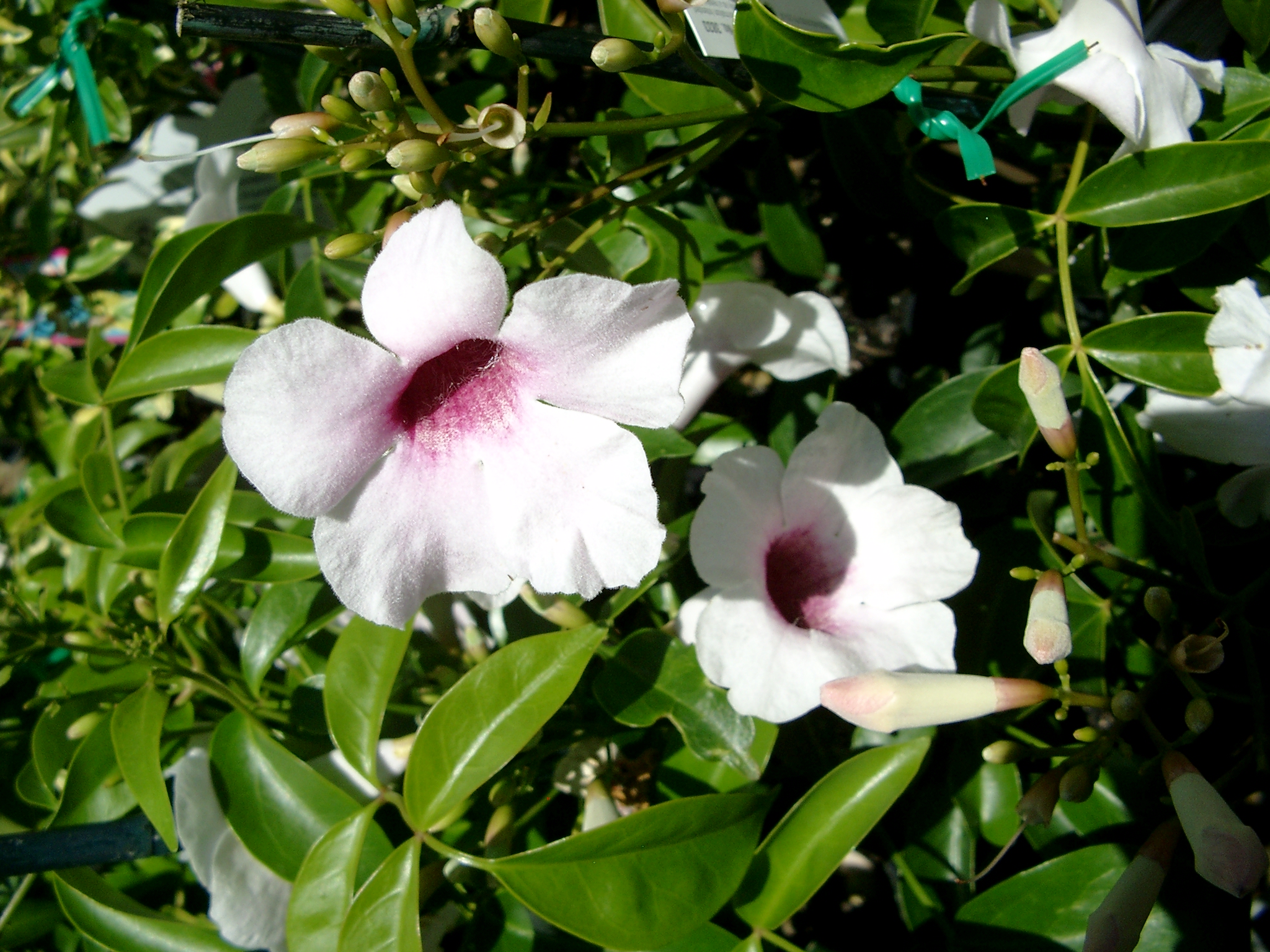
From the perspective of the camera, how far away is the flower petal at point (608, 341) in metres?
0.72

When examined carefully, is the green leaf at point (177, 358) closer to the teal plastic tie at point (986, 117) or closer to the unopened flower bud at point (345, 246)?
the unopened flower bud at point (345, 246)

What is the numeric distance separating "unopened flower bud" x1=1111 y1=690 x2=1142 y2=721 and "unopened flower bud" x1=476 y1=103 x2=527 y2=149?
32.5 inches

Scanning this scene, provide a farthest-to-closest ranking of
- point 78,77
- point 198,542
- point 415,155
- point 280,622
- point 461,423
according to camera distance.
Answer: point 78,77 < point 280,622 < point 198,542 < point 461,423 < point 415,155

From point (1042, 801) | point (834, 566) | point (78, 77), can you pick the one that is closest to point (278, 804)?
point (834, 566)

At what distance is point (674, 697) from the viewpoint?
1069mm

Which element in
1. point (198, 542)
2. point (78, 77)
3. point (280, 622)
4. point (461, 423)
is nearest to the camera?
point (461, 423)

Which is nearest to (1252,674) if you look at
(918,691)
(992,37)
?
(918,691)

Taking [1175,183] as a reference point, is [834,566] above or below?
below

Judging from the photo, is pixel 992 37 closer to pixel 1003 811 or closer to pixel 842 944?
pixel 1003 811

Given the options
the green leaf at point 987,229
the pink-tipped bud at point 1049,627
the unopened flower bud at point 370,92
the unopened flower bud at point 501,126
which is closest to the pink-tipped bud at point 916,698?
the pink-tipped bud at point 1049,627

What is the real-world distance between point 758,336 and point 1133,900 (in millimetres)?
760

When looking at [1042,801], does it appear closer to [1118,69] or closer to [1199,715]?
[1199,715]

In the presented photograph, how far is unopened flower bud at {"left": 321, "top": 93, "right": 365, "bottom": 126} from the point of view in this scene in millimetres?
762

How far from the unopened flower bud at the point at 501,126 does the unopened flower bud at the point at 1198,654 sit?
2.72ft
